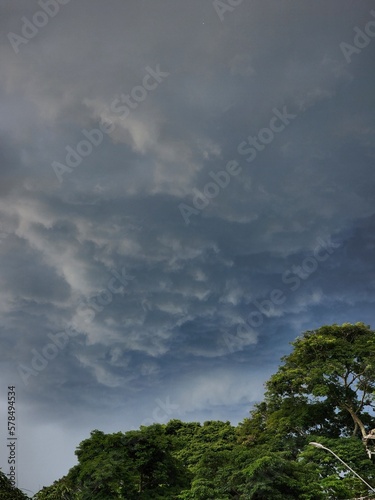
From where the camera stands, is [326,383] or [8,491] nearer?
[8,491]

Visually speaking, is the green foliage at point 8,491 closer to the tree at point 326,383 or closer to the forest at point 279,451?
the forest at point 279,451

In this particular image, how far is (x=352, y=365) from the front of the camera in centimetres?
3206

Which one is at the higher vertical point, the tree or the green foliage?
the tree

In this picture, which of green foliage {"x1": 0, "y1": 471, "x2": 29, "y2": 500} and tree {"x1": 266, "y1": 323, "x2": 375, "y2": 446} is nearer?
green foliage {"x1": 0, "y1": 471, "x2": 29, "y2": 500}

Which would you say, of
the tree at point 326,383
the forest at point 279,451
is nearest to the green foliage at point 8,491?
the forest at point 279,451

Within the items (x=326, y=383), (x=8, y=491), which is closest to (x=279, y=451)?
→ (x=326, y=383)

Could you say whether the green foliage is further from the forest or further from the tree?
the tree

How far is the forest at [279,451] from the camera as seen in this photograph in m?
22.4

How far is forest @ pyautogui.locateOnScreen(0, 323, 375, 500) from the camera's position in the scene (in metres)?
22.4

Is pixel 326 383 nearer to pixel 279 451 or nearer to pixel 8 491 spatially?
pixel 279 451

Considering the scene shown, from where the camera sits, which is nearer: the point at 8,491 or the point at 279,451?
the point at 8,491

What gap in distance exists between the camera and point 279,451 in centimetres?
2869

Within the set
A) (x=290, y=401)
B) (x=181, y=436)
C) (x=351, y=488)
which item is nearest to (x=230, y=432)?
(x=181, y=436)

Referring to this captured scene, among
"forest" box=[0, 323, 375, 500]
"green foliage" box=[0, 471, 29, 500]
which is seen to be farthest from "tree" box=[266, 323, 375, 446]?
"green foliage" box=[0, 471, 29, 500]
